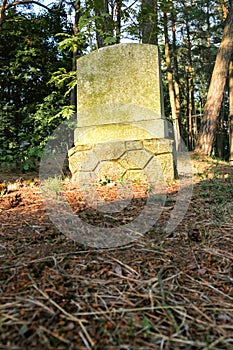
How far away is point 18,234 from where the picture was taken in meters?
1.81

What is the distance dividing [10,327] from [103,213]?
1263mm

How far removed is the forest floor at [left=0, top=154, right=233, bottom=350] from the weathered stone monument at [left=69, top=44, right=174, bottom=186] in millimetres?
1594

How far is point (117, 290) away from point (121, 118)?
273 cm

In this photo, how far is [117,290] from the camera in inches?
48.9

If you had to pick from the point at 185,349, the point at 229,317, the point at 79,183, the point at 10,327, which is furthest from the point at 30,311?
the point at 79,183

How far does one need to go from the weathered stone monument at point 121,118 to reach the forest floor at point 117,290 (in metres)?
1.59

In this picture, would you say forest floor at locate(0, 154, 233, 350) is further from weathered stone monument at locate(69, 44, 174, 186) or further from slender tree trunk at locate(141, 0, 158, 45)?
slender tree trunk at locate(141, 0, 158, 45)

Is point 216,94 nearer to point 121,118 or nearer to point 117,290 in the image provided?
point 121,118

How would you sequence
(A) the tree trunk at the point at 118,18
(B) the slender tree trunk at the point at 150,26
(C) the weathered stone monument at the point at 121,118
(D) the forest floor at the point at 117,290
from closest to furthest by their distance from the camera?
(D) the forest floor at the point at 117,290, (C) the weathered stone monument at the point at 121,118, (B) the slender tree trunk at the point at 150,26, (A) the tree trunk at the point at 118,18

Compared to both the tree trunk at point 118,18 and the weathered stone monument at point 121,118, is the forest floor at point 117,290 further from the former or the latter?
the tree trunk at point 118,18

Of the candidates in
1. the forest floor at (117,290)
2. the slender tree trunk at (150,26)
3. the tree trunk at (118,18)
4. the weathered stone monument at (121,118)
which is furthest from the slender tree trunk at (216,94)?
the forest floor at (117,290)

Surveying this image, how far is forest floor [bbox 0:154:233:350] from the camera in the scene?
96cm

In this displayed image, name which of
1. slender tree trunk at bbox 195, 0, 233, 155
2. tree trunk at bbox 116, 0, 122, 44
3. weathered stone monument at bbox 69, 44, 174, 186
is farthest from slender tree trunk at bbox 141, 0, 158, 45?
slender tree trunk at bbox 195, 0, 233, 155

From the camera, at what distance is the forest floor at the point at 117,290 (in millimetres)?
957
